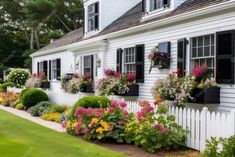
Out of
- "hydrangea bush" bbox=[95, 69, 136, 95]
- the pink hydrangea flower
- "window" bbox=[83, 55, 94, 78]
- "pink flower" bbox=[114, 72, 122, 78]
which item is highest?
"window" bbox=[83, 55, 94, 78]

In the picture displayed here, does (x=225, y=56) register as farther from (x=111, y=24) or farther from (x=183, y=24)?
(x=111, y=24)

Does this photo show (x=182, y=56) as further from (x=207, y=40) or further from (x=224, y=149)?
(x=224, y=149)

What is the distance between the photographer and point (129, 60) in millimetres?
16031

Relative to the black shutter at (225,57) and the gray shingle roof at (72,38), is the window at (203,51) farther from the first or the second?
the gray shingle roof at (72,38)

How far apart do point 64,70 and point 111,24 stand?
6.04 m

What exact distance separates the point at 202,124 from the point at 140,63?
6501 millimetres

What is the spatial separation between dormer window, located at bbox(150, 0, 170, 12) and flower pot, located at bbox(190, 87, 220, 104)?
454 centimetres

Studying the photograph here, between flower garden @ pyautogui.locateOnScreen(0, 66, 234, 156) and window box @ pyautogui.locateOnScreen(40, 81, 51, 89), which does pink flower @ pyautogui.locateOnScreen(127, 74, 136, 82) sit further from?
window box @ pyautogui.locateOnScreen(40, 81, 51, 89)

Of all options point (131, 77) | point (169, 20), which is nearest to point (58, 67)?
point (131, 77)

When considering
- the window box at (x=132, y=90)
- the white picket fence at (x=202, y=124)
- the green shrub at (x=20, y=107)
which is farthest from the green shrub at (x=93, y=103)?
the green shrub at (x=20, y=107)

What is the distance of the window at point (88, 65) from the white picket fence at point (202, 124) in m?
10.5

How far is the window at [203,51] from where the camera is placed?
36.5 ft

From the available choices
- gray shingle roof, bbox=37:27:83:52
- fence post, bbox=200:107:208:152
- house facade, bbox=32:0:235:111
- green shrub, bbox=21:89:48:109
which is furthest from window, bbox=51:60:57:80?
fence post, bbox=200:107:208:152

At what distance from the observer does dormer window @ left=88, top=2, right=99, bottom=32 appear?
2045cm
